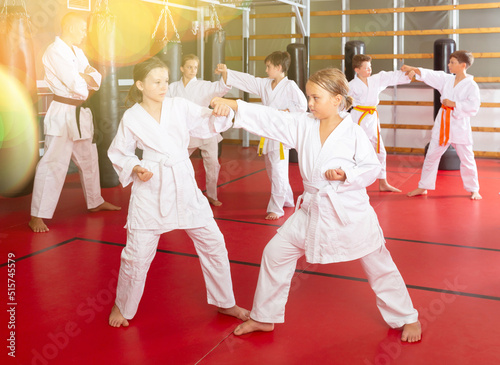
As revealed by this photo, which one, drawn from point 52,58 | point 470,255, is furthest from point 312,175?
point 52,58

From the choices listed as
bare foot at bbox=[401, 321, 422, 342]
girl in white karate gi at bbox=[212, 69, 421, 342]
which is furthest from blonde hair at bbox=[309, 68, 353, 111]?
bare foot at bbox=[401, 321, 422, 342]

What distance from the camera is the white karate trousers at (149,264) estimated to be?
2.41 metres

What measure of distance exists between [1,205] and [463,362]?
427 cm

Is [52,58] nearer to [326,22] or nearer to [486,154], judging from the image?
[326,22]

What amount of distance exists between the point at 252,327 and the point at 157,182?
0.77 metres

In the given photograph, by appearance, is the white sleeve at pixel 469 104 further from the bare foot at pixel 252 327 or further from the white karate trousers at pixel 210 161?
the bare foot at pixel 252 327

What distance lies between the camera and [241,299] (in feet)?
9.20

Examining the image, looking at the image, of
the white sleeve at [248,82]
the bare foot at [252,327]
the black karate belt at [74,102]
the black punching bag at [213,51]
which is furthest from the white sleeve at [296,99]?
the black punching bag at [213,51]

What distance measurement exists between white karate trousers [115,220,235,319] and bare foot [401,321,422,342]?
2.61ft

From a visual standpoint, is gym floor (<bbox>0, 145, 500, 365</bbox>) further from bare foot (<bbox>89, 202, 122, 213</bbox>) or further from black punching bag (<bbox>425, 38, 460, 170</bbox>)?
black punching bag (<bbox>425, 38, 460, 170</bbox>)

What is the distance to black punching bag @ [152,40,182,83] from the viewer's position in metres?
6.20

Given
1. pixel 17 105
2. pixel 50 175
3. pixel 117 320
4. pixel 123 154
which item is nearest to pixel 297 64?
pixel 17 105

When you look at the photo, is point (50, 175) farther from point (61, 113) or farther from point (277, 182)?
point (277, 182)

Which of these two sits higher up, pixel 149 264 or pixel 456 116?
pixel 456 116
